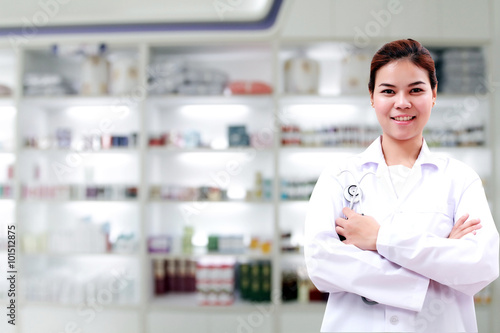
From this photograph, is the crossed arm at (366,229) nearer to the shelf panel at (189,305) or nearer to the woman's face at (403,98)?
the woman's face at (403,98)

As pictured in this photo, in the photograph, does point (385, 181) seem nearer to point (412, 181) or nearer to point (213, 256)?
point (412, 181)

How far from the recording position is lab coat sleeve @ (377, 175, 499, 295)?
1.04 meters

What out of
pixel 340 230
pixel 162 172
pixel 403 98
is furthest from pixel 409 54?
pixel 162 172

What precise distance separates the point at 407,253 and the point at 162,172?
2.92 m

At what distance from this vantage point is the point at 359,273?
3.52 feet

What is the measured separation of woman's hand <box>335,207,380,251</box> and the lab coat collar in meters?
0.19

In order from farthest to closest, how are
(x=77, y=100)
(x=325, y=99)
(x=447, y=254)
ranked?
(x=77, y=100) → (x=325, y=99) → (x=447, y=254)

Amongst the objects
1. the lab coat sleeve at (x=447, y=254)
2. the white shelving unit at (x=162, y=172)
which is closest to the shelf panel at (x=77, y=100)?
the white shelving unit at (x=162, y=172)

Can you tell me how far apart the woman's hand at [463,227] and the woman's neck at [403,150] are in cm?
21

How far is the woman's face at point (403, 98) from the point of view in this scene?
1078 millimetres

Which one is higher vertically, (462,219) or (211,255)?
(462,219)

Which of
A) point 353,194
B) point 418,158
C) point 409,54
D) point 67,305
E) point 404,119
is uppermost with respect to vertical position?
point 409,54

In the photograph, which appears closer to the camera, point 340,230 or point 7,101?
point 340,230

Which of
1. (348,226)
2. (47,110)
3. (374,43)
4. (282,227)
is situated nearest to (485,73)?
(374,43)
